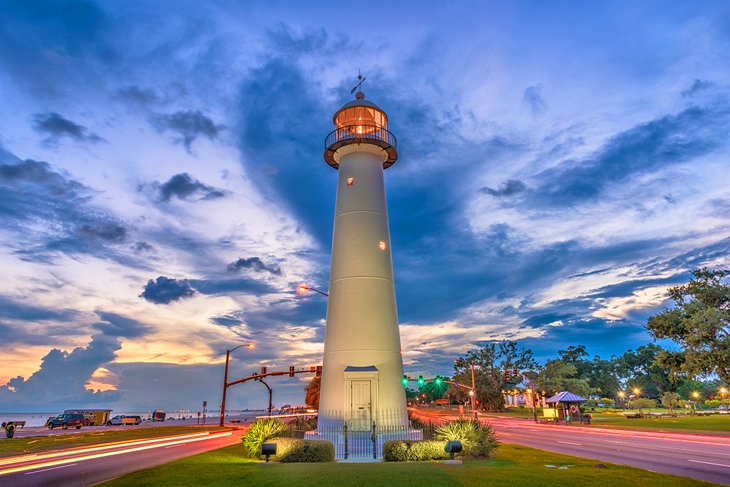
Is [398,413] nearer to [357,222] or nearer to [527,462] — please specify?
[527,462]

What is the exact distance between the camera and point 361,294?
21.0 meters

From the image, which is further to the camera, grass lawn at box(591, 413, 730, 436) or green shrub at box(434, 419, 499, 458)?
grass lawn at box(591, 413, 730, 436)

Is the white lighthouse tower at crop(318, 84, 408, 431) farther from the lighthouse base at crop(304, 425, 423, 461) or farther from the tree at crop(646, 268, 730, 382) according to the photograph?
the tree at crop(646, 268, 730, 382)

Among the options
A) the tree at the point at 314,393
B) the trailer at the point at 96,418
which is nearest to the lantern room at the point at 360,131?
the tree at the point at 314,393

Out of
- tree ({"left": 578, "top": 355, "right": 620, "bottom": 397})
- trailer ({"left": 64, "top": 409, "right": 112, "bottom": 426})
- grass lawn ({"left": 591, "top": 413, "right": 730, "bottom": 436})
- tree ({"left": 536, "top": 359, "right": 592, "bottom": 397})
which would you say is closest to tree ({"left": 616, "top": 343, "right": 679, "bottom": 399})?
tree ({"left": 578, "top": 355, "right": 620, "bottom": 397})

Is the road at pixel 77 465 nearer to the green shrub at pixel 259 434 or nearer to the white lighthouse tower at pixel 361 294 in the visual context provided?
the green shrub at pixel 259 434

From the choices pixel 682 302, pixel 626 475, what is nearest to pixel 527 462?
pixel 626 475

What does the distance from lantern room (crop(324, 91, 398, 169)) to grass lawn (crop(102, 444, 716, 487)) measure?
15.1 meters

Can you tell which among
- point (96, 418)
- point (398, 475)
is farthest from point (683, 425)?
point (96, 418)

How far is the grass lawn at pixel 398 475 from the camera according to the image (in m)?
11.6

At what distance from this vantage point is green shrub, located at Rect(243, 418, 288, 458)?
1820 centimetres

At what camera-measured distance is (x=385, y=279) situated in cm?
2166

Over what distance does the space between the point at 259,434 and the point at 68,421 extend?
→ 46.0m

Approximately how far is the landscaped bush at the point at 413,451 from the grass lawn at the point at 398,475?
1086mm
